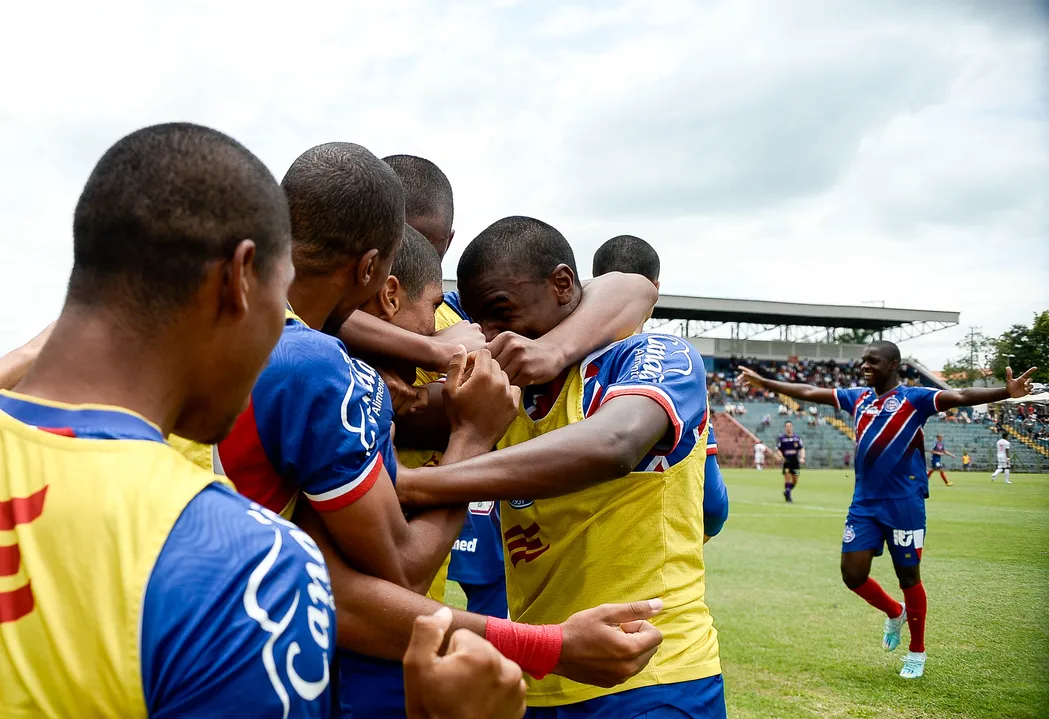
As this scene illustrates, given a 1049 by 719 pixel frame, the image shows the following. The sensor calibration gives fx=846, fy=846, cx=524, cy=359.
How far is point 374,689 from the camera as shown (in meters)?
2.53

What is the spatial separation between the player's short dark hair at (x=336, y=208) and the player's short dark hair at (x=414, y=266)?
1.79 ft

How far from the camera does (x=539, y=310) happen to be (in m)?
2.77

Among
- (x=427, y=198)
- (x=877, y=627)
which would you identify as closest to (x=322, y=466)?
(x=427, y=198)

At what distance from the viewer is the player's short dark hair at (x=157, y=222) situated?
119 cm

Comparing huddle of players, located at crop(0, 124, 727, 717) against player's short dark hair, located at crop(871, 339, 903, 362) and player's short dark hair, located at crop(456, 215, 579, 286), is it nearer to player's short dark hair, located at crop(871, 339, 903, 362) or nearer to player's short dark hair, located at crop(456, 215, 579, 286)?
player's short dark hair, located at crop(456, 215, 579, 286)

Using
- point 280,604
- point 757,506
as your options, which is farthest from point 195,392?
point 757,506

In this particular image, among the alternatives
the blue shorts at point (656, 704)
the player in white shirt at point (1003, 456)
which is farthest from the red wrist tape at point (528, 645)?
the player in white shirt at point (1003, 456)

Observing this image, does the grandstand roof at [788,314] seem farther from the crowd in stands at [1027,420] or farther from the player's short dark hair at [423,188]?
the player's short dark hair at [423,188]

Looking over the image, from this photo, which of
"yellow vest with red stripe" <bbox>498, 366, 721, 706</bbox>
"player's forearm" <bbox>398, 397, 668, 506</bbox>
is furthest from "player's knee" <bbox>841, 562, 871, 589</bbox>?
"player's forearm" <bbox>398, 397, 668, 506</bbox>

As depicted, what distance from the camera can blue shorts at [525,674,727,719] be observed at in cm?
228

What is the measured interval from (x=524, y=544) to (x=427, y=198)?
72.2 inches

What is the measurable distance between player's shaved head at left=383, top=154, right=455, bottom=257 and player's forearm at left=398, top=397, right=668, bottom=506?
6.19 ft

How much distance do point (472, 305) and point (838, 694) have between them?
5.07m

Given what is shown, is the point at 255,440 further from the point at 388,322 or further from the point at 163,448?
the point at 388,322
